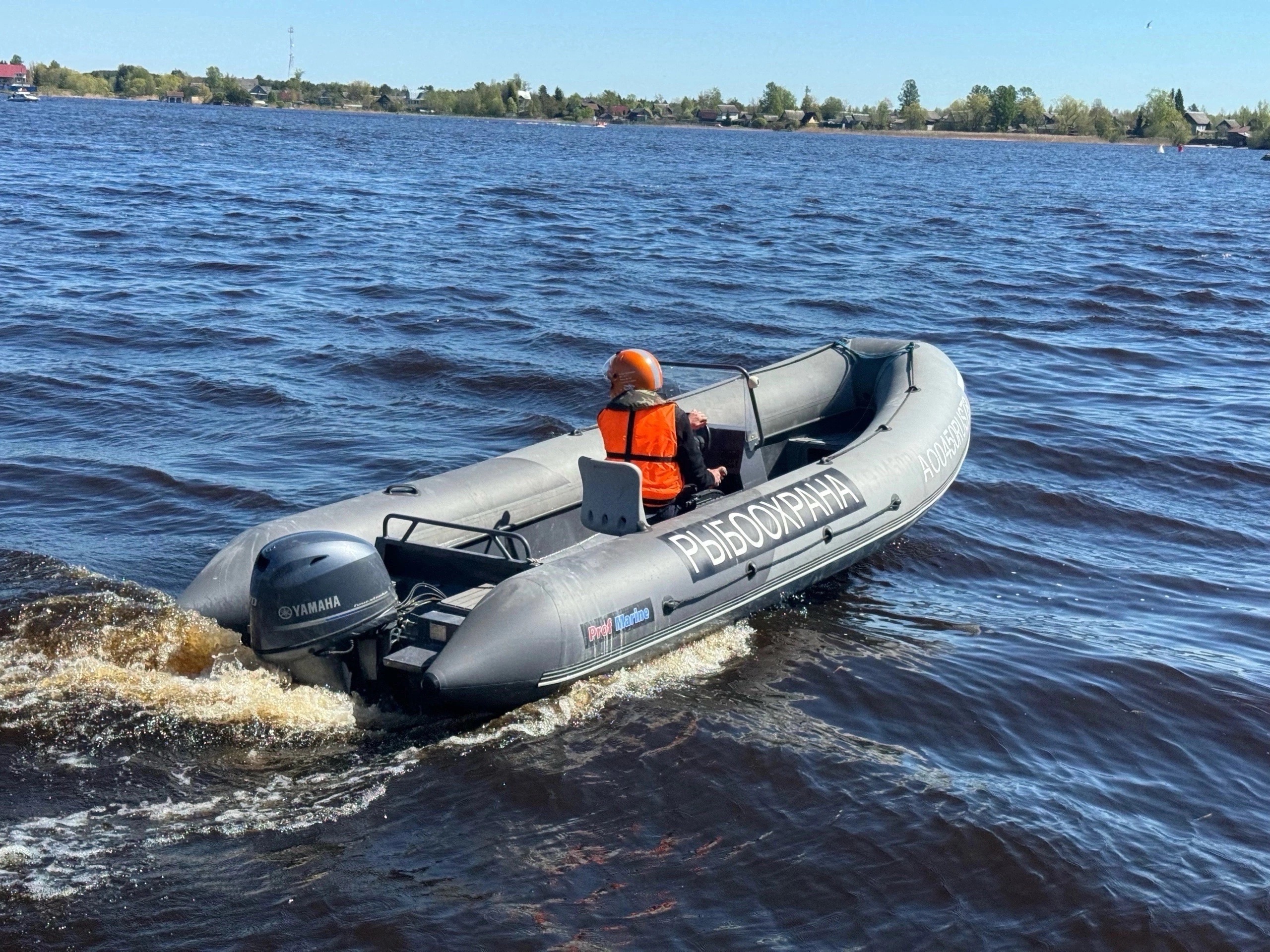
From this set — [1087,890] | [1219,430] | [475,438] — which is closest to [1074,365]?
[1219,430]

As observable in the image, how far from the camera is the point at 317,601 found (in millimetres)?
4871

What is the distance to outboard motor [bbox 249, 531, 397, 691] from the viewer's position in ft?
16.0

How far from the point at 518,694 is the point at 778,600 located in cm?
186

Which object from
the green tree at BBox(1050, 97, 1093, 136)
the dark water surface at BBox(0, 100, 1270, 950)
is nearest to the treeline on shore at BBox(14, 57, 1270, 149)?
the green tree at BBox(1050, 97, 1093, 136)

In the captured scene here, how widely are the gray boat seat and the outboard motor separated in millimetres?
1265

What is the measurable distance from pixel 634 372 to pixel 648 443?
353 mm

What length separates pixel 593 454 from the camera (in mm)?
7086

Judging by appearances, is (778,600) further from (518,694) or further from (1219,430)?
(1219,430)

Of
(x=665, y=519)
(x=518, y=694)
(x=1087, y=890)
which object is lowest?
(x=1087, y=890)

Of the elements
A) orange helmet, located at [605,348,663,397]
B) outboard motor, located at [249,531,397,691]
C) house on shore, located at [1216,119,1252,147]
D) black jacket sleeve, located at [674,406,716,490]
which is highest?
house on shore, located at [1216,119,1252,147]

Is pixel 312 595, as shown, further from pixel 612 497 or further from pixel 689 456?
pixel 689 456

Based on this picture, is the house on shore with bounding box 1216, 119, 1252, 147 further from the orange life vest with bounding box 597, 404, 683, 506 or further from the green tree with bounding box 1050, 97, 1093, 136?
the orange life vest with bounding box 597, 404, 683, 506

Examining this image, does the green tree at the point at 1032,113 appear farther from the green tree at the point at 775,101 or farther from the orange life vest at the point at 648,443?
the orange life vest at the point at 648,443

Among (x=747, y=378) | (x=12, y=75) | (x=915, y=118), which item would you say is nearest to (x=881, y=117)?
(x=915, y=118)
